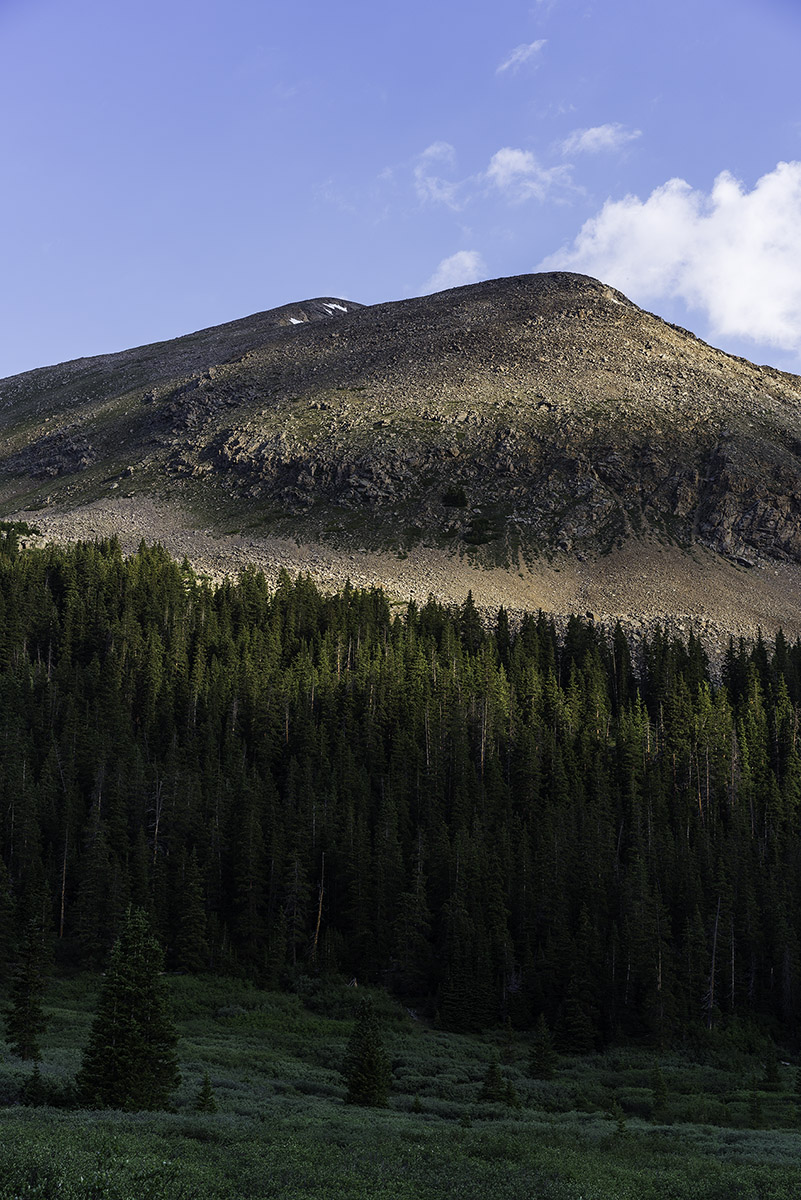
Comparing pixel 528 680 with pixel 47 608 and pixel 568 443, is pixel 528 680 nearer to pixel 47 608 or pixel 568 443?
pixel 47 608

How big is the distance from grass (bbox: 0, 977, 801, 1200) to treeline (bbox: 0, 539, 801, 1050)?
6.92 metres

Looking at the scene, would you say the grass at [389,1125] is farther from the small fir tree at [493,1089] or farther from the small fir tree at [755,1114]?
the small fir tree at [493,1089]

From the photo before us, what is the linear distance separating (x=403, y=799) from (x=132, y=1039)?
54421 millimetres

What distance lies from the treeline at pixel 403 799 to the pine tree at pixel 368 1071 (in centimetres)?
1670

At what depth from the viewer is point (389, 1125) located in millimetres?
34312

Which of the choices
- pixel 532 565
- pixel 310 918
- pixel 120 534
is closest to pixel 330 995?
pixel 310 918

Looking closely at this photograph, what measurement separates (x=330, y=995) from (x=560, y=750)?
136ft

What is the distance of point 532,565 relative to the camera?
539ft

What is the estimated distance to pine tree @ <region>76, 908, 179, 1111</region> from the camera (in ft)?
113

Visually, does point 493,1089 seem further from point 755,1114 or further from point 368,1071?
point 755,1114

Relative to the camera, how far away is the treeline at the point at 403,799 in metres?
70.1

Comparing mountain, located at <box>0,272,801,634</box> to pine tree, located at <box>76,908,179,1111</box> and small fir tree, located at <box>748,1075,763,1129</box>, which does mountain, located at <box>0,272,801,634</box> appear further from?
pine tree, located at <box>76,908,179,1111</box>

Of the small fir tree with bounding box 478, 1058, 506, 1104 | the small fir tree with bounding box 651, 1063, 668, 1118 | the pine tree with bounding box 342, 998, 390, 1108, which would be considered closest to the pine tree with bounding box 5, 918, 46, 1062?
the pine tree with bounding box 342, 998, 390, 1108

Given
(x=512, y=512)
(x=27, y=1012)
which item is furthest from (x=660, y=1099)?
(x=512, y=512)
